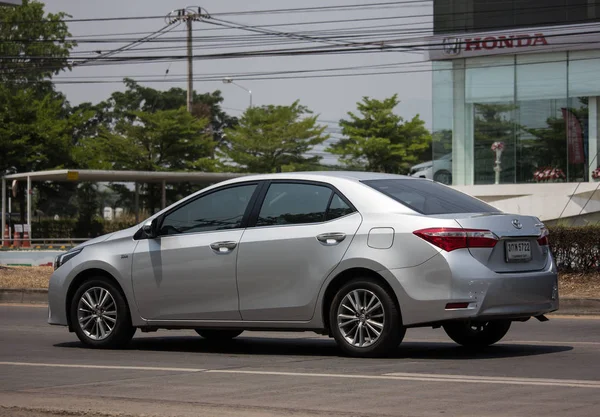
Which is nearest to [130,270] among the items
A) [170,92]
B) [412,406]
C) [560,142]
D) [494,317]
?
[494,317]

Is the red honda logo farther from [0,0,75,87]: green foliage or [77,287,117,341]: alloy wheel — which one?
[0,0,75,87]: green foliage

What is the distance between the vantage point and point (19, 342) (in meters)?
11.3

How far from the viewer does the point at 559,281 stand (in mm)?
16422

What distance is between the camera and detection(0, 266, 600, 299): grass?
15.5 meters

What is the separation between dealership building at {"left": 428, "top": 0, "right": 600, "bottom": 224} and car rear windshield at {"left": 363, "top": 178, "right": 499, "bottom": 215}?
84.6 ft

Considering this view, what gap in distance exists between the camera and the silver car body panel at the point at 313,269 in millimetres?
8672

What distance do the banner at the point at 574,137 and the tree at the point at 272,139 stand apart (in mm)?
25403

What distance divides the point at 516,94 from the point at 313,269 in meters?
29.9

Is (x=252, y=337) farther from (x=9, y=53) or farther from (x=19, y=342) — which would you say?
(x=9, y=53)

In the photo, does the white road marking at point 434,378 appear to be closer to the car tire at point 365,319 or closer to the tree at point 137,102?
the car tire at point 365,319

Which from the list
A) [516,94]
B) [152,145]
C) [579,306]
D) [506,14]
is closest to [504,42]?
[506,14]

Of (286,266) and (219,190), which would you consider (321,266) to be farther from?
(219,190)

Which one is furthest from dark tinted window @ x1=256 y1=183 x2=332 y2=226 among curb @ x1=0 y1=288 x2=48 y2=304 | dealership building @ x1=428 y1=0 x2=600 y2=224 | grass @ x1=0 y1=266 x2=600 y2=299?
dealership building @ x1=428 y1=0 x2=600 y2=224

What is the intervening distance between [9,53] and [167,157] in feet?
81.7
